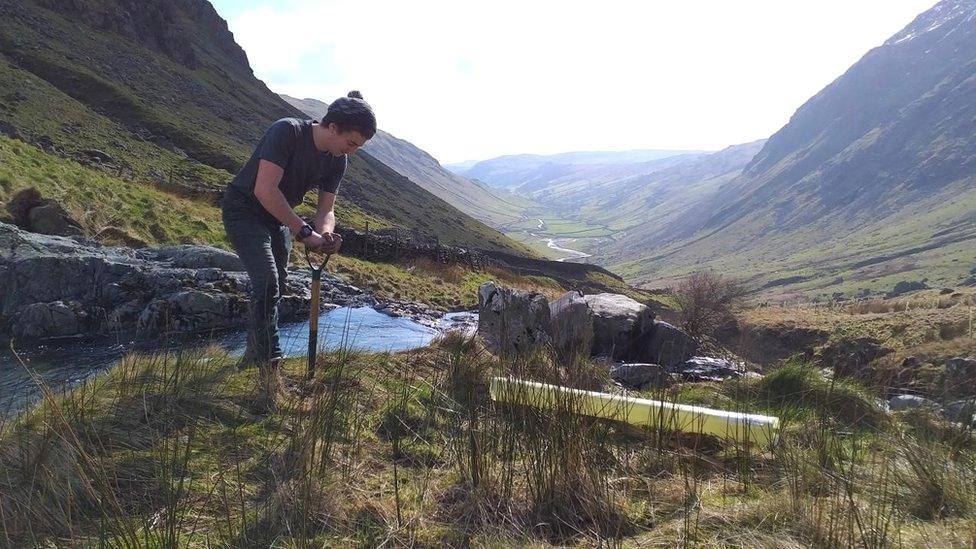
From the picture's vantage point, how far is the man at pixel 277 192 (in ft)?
13.8

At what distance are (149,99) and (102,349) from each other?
62.8 metres

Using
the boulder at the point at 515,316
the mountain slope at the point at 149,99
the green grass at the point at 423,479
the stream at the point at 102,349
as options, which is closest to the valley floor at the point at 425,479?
the green grass at the point at 423,479

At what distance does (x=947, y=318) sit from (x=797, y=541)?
19422 millimetres

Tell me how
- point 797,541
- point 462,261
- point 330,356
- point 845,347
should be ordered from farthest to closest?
point 462,261 < point 845,347 < point 330,356 < point 797,541

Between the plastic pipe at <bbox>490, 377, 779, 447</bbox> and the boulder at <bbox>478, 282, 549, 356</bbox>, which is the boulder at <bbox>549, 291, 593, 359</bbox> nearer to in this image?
the boulder at <bbox>478, 282, 549, 356</bbox>

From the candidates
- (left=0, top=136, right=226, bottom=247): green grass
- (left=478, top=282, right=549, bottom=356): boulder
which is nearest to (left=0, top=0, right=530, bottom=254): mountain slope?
(left=0, top=136, right=226, bottom=247): green grass

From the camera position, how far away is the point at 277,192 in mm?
4191

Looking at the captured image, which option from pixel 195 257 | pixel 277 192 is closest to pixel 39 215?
pixel 195 257

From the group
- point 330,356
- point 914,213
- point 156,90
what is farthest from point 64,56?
point 914,213

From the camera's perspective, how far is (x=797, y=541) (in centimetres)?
250

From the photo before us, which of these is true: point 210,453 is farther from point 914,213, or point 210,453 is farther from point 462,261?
point 914,213

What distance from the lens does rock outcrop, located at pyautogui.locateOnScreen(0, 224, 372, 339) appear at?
8.76 meters

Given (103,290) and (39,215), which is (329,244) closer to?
(103,290)

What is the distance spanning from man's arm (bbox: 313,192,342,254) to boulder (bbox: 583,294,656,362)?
7.67 meters
